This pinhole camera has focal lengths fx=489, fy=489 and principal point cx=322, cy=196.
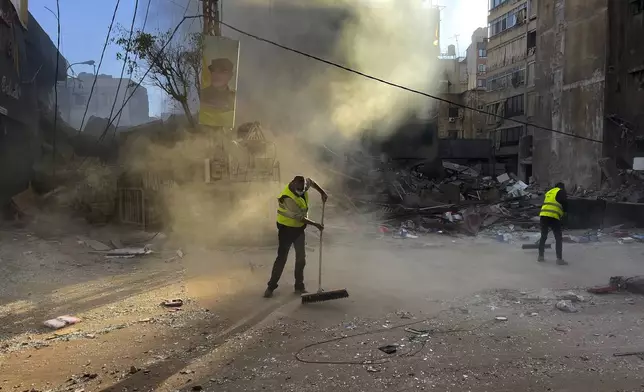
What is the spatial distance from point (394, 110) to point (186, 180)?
63.2 ft

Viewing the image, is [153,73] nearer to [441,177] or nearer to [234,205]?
[234,205]

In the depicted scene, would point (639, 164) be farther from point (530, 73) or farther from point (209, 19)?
point (530, 73)

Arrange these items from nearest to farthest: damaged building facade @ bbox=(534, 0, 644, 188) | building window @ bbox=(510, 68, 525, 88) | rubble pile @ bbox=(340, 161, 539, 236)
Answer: rubble pile @ bbox=(340, 161, 539, 236)
damaged building facade @ bbox=(534, 0, 644, 188)
building window @ bbox=(510, 68, 525, 88)

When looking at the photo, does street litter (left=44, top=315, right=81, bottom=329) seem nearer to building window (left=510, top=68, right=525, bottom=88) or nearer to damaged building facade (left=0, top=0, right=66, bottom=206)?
damaged building facade (left=0, top=0, right=66, bottom=206)

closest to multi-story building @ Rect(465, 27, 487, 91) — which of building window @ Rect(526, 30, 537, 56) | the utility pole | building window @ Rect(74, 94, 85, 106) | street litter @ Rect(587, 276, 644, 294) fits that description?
building window @ Rect(526, 30, 537, 56)

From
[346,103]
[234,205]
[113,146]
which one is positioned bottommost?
[234,205]

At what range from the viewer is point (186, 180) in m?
11.0

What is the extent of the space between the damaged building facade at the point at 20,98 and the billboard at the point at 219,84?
5138mm

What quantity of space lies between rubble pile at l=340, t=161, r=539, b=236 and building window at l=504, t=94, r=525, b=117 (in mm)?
14402

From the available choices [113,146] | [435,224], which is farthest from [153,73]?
[435,224]

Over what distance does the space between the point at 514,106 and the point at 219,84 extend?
27.3 m

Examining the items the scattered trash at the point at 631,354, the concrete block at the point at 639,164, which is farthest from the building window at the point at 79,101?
the scattered trash at the point at 631,354

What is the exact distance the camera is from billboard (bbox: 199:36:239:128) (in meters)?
11.6

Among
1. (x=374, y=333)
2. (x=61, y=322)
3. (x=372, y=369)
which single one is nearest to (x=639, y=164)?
(x=374, y=333)
